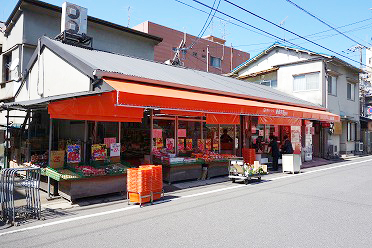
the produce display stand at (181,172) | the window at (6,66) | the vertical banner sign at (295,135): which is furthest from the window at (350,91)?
A: the window at (6,66)

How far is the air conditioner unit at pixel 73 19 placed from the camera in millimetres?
13219

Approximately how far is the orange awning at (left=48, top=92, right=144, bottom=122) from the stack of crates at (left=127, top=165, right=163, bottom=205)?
6.83 feet

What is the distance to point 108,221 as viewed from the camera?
6.54 metres

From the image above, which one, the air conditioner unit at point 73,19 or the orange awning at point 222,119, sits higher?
the air conditioner unit at point 73,19

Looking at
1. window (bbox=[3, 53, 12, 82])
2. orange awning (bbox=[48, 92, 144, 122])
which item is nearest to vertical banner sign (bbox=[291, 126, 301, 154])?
orange awning (bbox=[48, 92, 144, 122])

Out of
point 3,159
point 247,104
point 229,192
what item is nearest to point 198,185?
Answer: point 229,192

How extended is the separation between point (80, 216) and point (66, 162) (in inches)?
118

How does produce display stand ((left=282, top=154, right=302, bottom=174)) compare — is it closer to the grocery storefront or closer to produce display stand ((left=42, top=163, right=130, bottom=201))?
the grocery storefront

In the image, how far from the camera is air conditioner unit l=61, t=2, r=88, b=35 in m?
13.2

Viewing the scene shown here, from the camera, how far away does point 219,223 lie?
6258 mm

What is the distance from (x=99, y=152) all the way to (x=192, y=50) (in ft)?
108

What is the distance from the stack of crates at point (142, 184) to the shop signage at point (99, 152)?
203 cm

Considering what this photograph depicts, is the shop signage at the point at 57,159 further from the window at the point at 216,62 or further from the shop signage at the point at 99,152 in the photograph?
the window at the point at 216,62

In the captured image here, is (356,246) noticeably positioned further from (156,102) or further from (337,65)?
(337,65)
